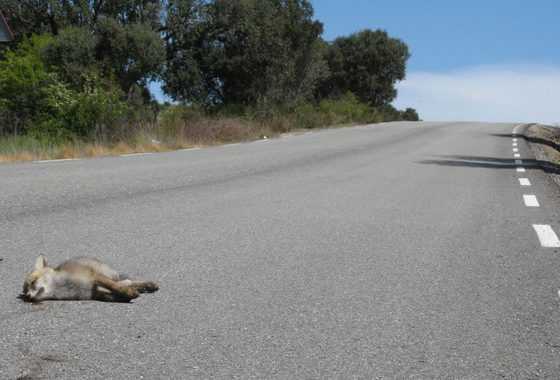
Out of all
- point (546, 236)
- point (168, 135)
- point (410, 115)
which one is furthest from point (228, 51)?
point (410, 115)

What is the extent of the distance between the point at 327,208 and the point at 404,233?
5.00ft

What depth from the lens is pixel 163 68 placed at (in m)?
28.8

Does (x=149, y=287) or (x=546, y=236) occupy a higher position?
(x=149, y=287)

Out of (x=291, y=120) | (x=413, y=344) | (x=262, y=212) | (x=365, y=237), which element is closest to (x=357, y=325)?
(x=413, y=344)

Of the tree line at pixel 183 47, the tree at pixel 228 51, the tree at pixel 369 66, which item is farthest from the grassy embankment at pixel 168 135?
the tree at pixel 369 66

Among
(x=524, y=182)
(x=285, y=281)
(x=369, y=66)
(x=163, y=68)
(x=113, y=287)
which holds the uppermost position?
(x=369, y=66)

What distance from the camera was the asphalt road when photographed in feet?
9.76

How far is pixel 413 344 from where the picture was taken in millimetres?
3219

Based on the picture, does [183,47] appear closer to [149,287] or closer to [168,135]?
[168,135]

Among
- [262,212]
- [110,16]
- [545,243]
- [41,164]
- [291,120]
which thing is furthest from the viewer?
[291,120]

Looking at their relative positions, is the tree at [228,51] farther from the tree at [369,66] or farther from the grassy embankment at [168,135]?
the tree at [369,66]

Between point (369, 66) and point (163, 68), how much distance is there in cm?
3389

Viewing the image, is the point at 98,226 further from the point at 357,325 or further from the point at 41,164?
the point at 41,164

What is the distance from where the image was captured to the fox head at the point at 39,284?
11.9 ft
